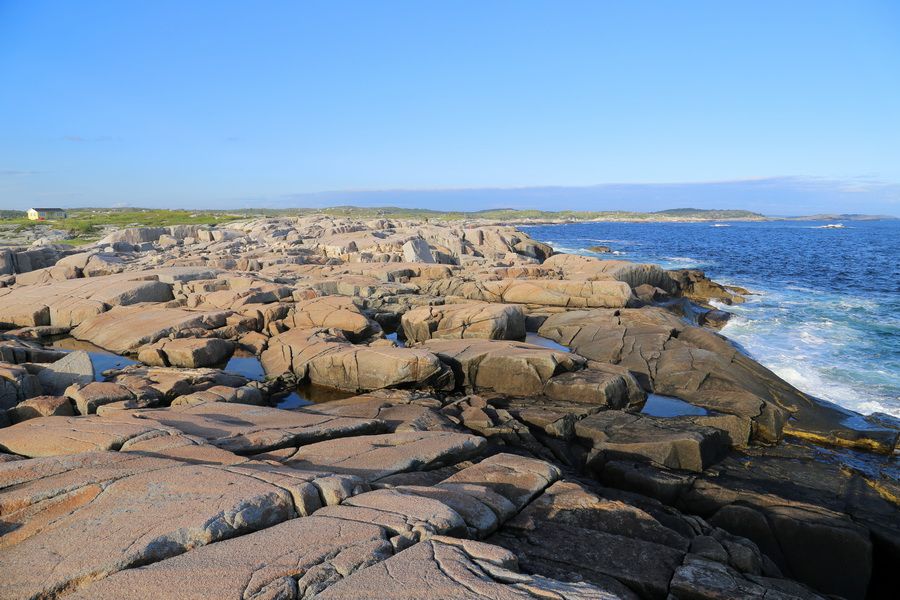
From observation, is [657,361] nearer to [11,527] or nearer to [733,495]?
[733,495]

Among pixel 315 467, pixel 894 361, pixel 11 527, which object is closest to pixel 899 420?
pixel 894 361

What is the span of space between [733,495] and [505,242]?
4548 cm

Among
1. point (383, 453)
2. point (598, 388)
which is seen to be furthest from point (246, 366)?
point (598, 388)

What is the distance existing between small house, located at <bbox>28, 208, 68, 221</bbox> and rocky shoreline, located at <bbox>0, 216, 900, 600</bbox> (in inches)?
4035

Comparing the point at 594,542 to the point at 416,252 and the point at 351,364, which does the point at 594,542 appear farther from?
the point at 416,252

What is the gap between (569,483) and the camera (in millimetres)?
8461

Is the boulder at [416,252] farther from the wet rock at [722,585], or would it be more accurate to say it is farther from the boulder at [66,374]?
the wet rock at [722,585]

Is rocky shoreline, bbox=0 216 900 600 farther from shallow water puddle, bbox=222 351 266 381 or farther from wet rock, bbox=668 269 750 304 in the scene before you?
wet rock, bbox=668 269 750 304

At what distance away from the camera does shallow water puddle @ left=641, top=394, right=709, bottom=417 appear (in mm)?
14898

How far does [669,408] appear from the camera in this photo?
50.5 feet

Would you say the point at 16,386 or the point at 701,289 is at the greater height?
the point at 16,386

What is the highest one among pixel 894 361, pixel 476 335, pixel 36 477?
pixel 36 477

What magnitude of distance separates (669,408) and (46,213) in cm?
13898

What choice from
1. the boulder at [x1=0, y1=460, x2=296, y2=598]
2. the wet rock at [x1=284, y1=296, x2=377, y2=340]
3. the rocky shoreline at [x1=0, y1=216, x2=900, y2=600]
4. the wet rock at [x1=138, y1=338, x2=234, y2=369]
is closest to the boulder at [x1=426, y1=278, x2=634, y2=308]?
the rocky shoreline at [x1=0, y1=216, x2=900, y2=600]
